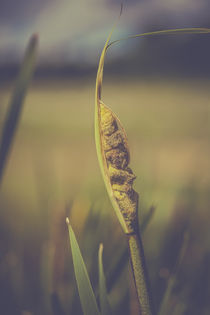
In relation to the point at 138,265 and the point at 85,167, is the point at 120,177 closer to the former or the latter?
the point at 138,265

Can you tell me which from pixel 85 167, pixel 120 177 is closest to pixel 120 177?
pixel 120 177

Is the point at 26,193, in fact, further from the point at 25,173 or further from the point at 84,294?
the point at 84,294

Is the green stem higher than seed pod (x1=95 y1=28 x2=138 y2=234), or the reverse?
seed pod (x1=95 y1=28 x2=138 y2=234)

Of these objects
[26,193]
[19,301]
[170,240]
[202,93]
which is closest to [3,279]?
[19,301]

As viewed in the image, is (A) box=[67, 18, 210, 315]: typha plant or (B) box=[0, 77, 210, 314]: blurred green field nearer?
(A) box=[67, 18, 210, 315]: typha plant

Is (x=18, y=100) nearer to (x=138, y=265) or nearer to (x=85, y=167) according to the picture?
(x=138, y=265)

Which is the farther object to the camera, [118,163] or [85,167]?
[85,167]

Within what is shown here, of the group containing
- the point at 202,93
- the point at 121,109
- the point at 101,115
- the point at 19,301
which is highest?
the point at 202,93
